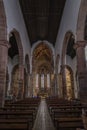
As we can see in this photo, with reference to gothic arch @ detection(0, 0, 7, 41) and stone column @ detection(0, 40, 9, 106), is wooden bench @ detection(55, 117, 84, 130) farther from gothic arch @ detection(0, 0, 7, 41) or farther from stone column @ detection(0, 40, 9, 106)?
gothic arch @ detection(0, 0, 7, 41)

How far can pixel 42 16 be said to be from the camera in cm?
1399

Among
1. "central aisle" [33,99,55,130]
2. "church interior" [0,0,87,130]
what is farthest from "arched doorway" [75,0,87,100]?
"central aisle" [33,99,55,130]

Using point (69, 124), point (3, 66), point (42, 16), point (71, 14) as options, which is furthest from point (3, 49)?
point (42, 16)

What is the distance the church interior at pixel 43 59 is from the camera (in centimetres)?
452

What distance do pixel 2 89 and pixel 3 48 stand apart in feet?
7.29

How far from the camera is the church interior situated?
4.52 meters

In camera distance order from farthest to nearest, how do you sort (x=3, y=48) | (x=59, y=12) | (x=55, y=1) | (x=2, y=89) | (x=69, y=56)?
(x=69, y=56) < (x=59, y=12) < (x=55, y=1) < (x=3, y=48) < (x=2, y=89)

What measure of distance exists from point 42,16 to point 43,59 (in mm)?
15641

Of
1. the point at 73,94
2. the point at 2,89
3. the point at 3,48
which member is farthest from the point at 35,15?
the point at 73,94

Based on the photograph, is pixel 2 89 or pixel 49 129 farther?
pixel 2 89

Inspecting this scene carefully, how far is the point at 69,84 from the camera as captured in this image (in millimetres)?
21969

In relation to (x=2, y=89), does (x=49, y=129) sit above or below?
below

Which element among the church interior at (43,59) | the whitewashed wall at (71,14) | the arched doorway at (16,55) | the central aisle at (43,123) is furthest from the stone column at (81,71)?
the arched doorway at (16,55)

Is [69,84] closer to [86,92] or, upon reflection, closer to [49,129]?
[86,92]
